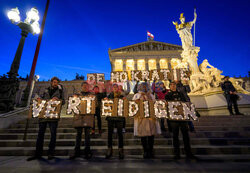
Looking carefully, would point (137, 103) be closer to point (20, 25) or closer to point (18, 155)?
point (18, 155)

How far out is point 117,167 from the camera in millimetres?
2533

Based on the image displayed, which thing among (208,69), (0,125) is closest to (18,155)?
(0,125)

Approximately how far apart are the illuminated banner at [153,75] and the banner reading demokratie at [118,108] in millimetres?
3363

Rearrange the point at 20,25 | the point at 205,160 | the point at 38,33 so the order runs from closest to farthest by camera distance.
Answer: the point at 205,160
the point at 20,25
the point at 38,33

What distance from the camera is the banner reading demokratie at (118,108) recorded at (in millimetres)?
3297

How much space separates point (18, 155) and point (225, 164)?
5.27 metres

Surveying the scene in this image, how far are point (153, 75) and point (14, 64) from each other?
7933mm

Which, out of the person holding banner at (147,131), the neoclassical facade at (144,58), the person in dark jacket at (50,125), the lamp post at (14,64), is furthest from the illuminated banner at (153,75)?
the neoclassical facade at (144,58)

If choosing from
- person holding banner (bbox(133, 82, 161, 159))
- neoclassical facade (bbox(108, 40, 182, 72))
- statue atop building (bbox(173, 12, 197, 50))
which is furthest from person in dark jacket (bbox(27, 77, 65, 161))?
neoclassical facade (bbox(108, 40, 182, 72))

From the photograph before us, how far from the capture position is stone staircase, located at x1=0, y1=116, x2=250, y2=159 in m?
3.33

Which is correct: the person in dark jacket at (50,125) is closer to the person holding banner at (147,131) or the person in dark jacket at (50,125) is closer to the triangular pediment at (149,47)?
the person holding banner at (147,131)

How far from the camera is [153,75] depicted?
683 centimetres

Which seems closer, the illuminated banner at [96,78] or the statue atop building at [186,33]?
the illuminated banner at [96,78]

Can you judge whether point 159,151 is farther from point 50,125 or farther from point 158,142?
point 50,125
